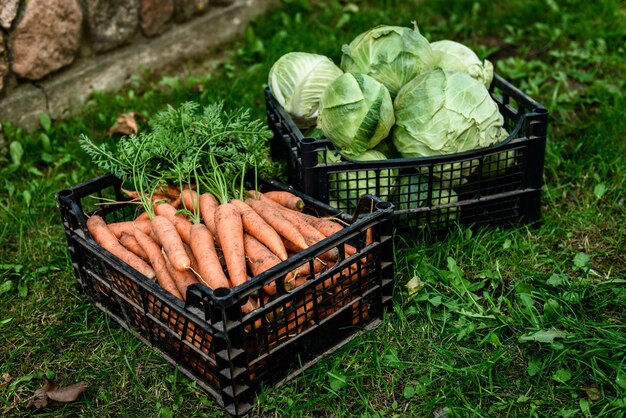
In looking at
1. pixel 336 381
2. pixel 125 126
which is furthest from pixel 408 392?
pixel 125 126

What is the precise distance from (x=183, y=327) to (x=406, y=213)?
43.4 inches

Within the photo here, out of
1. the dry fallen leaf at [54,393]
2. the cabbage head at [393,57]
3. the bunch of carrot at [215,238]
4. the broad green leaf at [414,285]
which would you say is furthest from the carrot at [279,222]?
the dry fallen leaf at [54,393]

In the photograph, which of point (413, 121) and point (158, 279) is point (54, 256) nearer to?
point (158, 279)

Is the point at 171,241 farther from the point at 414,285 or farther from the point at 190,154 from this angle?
the point at 414,285

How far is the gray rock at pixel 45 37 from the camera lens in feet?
13.2

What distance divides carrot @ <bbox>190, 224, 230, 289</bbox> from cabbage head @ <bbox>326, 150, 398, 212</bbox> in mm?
602

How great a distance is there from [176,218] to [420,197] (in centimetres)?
103

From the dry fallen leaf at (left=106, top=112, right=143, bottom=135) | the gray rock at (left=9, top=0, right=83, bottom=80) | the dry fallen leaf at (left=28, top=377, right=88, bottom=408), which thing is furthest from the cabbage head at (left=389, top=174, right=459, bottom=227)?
the gray rock at (left=9, top=0, right=83, bottom=80)

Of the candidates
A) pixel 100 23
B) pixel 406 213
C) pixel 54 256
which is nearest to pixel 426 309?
pixel 406 213

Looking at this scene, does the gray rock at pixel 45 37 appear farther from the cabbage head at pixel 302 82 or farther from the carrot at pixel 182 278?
the carrot at pixel 182 278

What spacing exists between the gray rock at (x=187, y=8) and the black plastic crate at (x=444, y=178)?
183 cm

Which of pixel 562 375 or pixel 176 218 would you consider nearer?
pixel 562 375

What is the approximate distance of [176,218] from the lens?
2.96m

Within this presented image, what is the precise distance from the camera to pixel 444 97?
3.04 m
